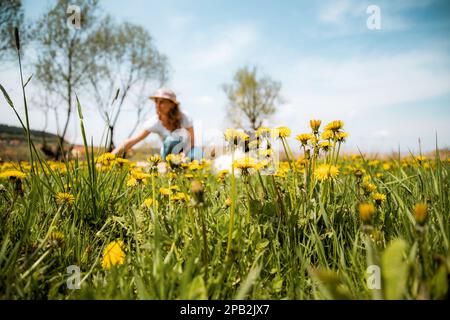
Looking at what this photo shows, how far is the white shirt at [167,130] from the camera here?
19.2 ft

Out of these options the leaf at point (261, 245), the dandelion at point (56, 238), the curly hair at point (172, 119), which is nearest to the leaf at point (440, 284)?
the leaf at point (261, 245)

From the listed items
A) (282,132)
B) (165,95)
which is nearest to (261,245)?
(282,132)

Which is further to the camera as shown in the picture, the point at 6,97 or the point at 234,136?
the point at 234,136

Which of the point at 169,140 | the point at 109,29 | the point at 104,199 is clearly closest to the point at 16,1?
the point at 109,29

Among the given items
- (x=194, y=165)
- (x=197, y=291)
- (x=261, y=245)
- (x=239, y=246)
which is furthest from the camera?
(x=194, y=165)

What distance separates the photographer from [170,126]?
6.02 metres

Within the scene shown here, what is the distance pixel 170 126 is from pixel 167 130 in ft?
0.37

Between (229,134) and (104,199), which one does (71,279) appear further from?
(229,134)

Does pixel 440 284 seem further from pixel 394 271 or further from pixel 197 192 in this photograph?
pixel 197 192

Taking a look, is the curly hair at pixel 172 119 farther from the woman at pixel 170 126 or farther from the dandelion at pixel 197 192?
the dandelion at pixel 197 192

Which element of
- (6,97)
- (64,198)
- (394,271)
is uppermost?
(6,97)

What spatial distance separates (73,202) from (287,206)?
4.03 ft

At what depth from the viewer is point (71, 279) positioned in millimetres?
986

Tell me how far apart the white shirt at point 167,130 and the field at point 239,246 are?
4079mm
